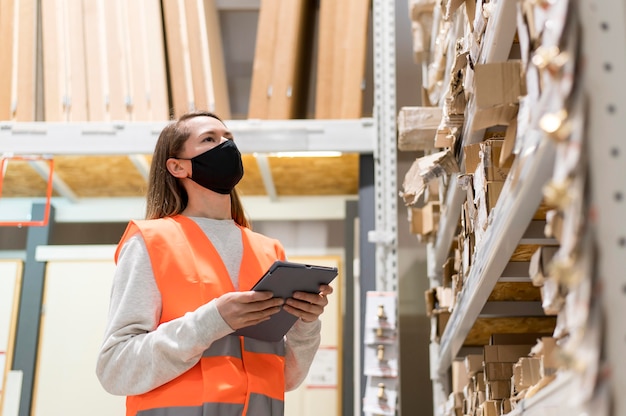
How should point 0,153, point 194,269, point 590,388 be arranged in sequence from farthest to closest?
point 0,153, point 194,269, point 590,388

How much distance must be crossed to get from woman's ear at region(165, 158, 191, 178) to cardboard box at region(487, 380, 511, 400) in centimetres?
87

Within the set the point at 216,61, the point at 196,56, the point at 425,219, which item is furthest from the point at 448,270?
the point at 216,61

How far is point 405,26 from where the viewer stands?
3693mm

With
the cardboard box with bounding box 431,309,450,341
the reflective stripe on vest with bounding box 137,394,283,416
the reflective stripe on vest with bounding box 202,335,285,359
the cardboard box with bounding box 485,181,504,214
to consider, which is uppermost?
the cardboard box with bounding box 485,181,504,214

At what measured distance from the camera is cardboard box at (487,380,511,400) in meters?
1.77

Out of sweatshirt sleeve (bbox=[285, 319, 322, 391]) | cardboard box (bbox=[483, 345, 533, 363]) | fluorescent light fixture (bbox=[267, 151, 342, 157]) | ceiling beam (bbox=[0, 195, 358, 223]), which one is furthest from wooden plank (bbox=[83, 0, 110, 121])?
cardboard box (bbox=[483, 345, 533, 363])

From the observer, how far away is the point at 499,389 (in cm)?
178

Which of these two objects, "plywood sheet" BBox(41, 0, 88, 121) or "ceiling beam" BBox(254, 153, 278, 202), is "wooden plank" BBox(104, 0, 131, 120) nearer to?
"plywood sheet" BBox(41, 0, 88, 121)

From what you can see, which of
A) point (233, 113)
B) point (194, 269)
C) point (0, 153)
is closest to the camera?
point (194, 269)

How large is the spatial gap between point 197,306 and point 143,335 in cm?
13

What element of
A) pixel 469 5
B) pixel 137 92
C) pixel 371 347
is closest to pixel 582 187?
pixel 469 5

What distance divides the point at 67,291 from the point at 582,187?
267 cm

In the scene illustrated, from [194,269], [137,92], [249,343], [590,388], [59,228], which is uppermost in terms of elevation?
[137,92]

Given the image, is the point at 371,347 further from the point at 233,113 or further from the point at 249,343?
the point at 233,113
